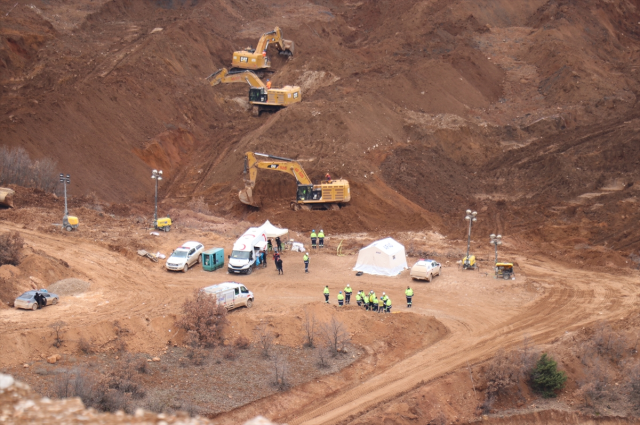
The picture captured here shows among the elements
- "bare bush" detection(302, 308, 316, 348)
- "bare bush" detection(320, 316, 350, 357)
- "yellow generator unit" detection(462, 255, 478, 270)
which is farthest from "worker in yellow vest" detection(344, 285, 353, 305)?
"yellow generator unit" detection(462, 255, 478, 270)

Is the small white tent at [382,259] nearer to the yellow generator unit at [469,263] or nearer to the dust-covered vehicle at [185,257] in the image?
the yellow generator unit at [469,263]

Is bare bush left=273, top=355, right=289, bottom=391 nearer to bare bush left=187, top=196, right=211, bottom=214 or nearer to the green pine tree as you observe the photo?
the green pine tree

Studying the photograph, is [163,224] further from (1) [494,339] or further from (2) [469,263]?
(1) [494,339]

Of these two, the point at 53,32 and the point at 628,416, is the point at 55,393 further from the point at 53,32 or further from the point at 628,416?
the point at 53,32

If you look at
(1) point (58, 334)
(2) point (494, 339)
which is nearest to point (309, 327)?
(2) point (494, 339)

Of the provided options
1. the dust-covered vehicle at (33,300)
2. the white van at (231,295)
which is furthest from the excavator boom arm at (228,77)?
the dust-covered vehicle at (33,300)

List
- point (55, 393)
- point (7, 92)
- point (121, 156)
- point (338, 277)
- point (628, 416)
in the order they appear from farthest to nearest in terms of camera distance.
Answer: point (7, 92) < point (121, 156) < point (338, 277) < point (628, 416) < point (55, 393)

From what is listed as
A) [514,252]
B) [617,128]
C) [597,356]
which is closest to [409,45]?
[617,128]
